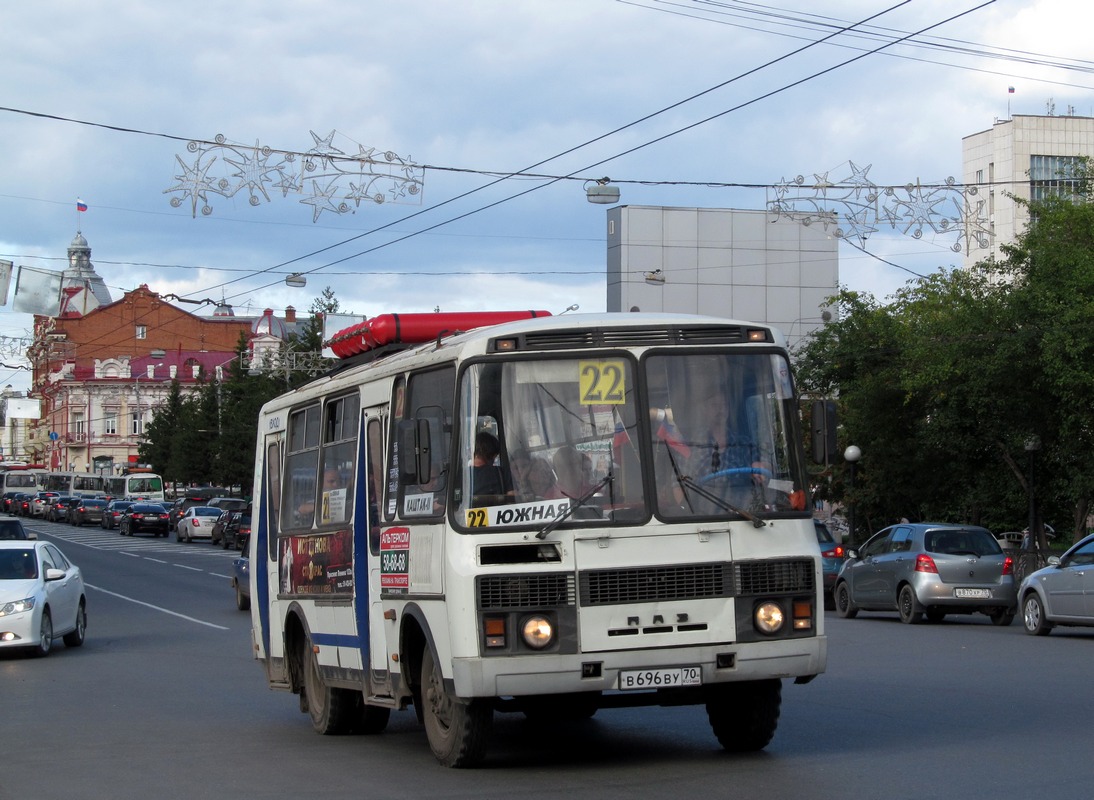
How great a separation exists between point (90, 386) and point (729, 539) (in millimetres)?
126116

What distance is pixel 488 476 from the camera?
29.9ft

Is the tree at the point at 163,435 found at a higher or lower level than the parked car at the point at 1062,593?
higher

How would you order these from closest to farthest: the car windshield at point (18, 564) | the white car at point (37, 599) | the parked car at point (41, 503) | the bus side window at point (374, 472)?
1. the bus side window at point (374, 472)
2. the white car at point (37, 599)
3. the car windshield at point (18, 564)
4. the parked car at point (41, 503)

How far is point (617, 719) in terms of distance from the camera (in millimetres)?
12594

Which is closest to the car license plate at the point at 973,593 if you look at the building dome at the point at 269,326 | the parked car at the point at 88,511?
the parked car at the point at 88,511

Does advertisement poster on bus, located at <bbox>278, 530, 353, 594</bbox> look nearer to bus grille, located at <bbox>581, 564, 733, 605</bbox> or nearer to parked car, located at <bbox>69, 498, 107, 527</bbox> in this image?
bus grille, located at <bbox>581, 564, 733, 605</bbox>

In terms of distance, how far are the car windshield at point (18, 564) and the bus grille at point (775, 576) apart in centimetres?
1361

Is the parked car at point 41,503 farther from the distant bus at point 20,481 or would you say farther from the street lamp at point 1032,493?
the street lamp at point 1032,493

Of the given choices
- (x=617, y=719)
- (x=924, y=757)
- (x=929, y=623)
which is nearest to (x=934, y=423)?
(x=929, y=623)

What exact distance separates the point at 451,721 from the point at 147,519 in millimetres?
62592

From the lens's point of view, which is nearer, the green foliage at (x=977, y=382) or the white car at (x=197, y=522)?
the green foliage at (x=977, y=382)

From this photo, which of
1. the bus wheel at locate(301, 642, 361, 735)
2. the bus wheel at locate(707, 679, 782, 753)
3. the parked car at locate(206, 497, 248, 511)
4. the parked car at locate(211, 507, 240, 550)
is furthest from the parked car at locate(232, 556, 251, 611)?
the parked car at locate(206, 497, 248, 511)

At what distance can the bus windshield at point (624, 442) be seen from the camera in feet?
29.9

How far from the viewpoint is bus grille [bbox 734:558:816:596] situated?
9211 millimetres
